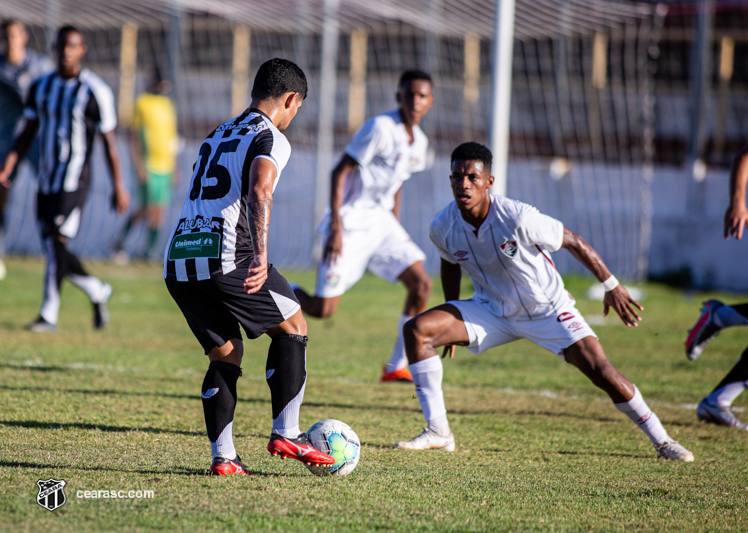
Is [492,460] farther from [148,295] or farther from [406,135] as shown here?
[148,295]

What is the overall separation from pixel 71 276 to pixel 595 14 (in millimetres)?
8716

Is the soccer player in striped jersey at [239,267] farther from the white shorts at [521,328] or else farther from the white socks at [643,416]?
the white socks at [643,416]

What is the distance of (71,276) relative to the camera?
327 inches

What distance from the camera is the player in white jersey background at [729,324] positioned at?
225 inches

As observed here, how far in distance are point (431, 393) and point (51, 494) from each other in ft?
7.27

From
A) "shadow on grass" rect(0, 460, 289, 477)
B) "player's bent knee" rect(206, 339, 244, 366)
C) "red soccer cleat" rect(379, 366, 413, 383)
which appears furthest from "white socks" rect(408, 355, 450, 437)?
"red soccer cleat" rect(379, 366, 413, 383)

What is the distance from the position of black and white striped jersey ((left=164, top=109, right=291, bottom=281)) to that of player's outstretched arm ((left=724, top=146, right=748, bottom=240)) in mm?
3066

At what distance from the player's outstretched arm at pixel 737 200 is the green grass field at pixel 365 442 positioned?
1.30 meters

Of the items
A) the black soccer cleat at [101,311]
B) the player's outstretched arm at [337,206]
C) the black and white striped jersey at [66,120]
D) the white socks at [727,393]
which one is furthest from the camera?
the black soccer cleat at [101,311]

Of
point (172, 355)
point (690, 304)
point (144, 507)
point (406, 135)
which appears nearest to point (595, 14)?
point (690, 304)

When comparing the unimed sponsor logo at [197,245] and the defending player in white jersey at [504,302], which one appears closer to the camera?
the unimed sponsor logo at [197,245]

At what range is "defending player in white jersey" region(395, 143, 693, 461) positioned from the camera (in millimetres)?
4945

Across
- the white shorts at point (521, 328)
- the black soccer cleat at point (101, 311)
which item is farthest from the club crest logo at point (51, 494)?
the black soccer cleat at point (101, 311)

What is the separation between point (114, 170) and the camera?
834 cm
